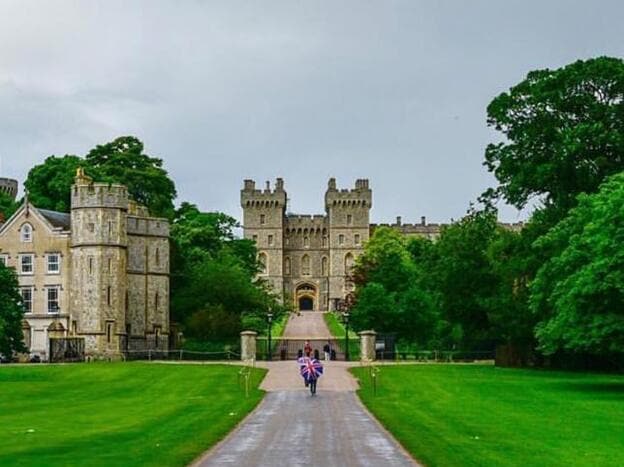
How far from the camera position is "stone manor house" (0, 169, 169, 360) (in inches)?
2564

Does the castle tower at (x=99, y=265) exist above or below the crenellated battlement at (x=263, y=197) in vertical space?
below

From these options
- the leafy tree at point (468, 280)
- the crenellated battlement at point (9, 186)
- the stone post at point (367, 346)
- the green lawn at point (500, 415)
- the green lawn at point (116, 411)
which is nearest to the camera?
the green lawn at point (500, 415)

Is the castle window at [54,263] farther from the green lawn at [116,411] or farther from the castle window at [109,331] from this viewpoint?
the green lawn at [116,411]

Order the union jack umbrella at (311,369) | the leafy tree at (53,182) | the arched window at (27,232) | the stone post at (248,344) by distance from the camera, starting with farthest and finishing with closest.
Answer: the leafy tree at (53,182)
the arched window at (27,232)
the stone post at (248,344)
the union jack umbrella at (311,369)

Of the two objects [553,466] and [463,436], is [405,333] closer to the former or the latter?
[463,436]

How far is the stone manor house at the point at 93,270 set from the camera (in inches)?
2564

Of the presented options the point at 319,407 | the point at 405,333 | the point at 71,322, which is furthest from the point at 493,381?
the point at 71,322

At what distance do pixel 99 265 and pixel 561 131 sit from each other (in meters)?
27.2

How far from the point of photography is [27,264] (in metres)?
68.4

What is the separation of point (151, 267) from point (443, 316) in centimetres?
1754

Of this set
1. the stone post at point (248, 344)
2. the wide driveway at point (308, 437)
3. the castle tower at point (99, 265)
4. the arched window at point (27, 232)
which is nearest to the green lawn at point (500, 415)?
the wide driveway at point (308, 437)

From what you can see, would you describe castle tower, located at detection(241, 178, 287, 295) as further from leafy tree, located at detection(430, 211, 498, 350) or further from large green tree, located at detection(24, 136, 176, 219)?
leafy tree, located at detection(430, 211, 498, 350)

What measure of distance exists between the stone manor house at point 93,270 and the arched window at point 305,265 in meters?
77.2

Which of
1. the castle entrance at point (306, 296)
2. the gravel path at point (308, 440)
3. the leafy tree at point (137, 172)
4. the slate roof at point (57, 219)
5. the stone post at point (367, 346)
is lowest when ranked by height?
the gravel path at point (308, 440)
